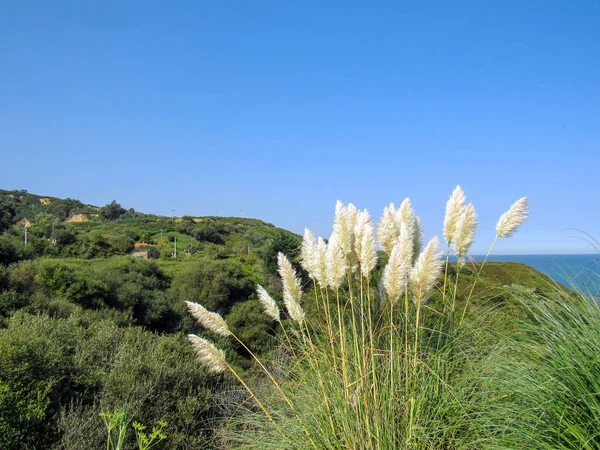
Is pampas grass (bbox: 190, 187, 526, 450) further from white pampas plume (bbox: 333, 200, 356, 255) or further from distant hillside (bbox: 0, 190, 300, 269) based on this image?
distant hillside (bbox: 0, 190, 300, 269)

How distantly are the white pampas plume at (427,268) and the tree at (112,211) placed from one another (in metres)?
76.5

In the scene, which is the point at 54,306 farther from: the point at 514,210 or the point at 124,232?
the point at 124,232

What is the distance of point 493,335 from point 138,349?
6546 mm

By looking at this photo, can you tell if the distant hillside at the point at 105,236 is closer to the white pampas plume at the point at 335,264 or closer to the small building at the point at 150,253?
the small building at the point at 150,253

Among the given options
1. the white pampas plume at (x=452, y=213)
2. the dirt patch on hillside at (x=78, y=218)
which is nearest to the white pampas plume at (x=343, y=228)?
the white pampas plume at (x=452, y=213)

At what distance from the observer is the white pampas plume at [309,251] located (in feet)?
10.4

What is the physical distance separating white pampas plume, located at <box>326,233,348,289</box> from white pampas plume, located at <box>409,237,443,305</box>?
1.52 feet

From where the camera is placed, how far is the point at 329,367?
308cm

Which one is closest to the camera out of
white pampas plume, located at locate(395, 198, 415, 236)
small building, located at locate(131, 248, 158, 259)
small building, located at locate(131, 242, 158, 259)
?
white pampas plume, located at locate(395, 198, 415, 236)

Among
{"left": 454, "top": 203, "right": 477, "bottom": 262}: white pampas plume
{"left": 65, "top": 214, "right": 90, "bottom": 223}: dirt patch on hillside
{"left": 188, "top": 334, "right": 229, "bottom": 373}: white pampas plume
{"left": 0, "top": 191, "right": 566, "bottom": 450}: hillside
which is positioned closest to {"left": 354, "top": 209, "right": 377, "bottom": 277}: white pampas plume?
{"left": 454, "top": 203, "right": 477, "bottom": 262}: white pampas plume

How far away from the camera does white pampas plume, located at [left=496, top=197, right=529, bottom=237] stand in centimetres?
315

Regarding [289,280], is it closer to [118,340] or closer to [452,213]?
[452,213]

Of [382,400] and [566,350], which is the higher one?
[566,350]

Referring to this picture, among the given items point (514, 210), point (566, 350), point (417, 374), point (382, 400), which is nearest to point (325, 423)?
point (382, 400)
